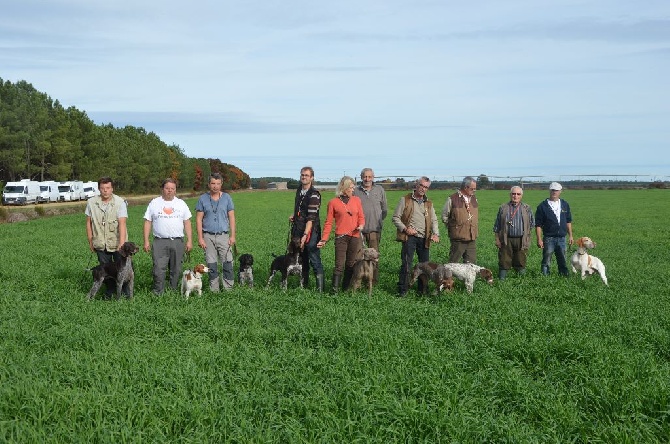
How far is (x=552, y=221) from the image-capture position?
1266cm

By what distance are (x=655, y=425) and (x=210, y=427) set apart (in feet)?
12.6

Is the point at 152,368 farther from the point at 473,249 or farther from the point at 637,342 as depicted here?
the point at 473,249

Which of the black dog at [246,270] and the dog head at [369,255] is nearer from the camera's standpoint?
the dog head at [369,255]

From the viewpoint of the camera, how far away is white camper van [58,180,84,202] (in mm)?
56416

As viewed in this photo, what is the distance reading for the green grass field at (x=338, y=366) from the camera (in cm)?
513

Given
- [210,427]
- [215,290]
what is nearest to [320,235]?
[215,290]

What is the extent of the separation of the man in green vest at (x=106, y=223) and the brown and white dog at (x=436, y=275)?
5.18 m

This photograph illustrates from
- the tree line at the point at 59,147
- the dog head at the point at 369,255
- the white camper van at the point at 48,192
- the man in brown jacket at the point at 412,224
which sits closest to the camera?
the dog head at the point at 369,255

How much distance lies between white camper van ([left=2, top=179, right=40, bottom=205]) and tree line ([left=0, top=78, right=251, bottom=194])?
1009 centimetres

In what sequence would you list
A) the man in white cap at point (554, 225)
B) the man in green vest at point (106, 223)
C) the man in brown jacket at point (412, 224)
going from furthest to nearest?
1. the man in white cap at point (554, 225)
2. the man in brown jacket at point (412, 224)
3. the man in green vest at point (106, 223)

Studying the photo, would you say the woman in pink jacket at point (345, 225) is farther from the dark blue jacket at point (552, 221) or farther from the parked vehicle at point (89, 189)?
the parked vehicle at point (89, 189)

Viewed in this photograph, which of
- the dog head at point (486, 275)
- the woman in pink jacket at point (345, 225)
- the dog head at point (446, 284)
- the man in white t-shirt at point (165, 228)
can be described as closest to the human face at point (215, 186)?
the man in white t-shirt at point (165, 228)

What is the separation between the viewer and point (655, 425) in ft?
16.9

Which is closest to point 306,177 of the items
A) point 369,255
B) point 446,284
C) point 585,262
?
point 369,255
